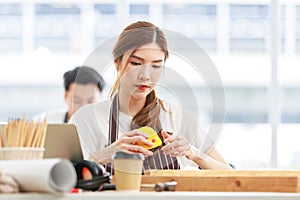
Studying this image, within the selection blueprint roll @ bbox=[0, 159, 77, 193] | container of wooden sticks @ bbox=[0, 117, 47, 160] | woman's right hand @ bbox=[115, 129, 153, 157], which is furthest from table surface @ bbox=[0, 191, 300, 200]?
woman's right hand @ bbox=[115, 129, 153, 157]

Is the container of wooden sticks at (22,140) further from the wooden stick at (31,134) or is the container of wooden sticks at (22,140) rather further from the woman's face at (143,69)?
the woman's face at (143,69)

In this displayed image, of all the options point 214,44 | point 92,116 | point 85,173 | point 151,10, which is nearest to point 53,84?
point 151,10

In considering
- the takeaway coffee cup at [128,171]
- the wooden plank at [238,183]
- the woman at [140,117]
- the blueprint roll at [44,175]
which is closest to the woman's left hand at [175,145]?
the woman at [140,117]

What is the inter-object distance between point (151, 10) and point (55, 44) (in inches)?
31.5

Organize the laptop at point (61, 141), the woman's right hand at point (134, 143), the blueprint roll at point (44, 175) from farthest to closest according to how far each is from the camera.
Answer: the woman's right hand at point (134, 143)
the laptop at point (61, 141)
the blueprint roll at point (44, 175)

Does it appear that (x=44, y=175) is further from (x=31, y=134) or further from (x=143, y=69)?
(x=143, y=69)

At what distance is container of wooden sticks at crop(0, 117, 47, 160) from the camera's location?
1.52 m

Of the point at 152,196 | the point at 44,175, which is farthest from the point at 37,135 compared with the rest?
the point at 152,196

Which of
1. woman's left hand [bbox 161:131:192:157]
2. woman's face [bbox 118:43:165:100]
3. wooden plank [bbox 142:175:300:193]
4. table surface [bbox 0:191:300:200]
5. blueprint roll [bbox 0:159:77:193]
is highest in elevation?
woman's face [bbox 118:43:165:100]

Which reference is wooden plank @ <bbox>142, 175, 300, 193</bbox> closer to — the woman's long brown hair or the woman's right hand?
the woman's right hand

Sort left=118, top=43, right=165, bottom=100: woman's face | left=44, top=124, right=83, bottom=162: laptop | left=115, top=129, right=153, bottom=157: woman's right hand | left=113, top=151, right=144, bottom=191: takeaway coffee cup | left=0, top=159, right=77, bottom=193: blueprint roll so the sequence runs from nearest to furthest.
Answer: left=0, top=159, right=77, bottom=193: blueprint roll, left=113, top=151, right=144, bottom=191: takeaway coffee cup, left=44, top=124, right=83, bottom=162: laptop, left=115, top=129, right=153, bottom=157: woman's right hand, left=118, top=43, right=165, bottom=100: woman's face

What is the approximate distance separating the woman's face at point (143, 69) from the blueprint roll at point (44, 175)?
0.65 meters

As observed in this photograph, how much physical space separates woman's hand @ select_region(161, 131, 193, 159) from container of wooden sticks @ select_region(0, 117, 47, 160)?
48 cm

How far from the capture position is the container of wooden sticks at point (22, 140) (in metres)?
1.52
